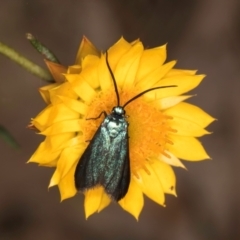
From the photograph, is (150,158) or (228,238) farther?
(228,238)

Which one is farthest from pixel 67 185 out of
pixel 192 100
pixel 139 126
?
pixel 192 100

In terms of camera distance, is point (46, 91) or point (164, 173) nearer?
point (46, 91)

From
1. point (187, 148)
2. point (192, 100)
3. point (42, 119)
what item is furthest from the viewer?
point (192, 100)

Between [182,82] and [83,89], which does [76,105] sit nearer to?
[83,89]

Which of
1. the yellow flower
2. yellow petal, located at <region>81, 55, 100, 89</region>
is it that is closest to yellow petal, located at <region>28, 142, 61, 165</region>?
the yellow flower

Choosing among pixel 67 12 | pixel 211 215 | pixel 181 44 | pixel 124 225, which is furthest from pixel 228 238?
pixel 67 12

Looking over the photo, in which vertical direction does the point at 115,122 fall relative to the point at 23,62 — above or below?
below

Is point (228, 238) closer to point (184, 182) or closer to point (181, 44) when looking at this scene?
point (184, 182)
